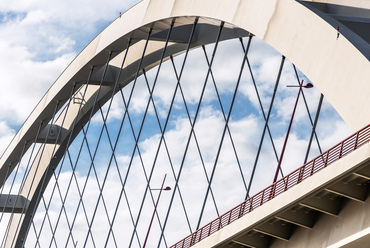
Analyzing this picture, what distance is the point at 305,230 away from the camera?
20.4 meters

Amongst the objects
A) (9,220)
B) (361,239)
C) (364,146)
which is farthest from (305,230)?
(9,220)

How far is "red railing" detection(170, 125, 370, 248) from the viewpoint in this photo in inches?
666

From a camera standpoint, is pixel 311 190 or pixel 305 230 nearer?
pixel 311 190

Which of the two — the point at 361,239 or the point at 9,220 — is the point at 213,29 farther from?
the point at 9,220

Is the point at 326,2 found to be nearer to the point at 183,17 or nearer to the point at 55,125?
the point at 183,17

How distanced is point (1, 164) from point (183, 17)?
3118 cm

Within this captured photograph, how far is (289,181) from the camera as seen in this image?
751 inches

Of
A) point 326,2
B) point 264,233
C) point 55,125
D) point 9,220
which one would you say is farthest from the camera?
point 9,220

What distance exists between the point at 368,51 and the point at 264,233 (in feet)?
19.9

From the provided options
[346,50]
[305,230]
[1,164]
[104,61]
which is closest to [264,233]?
[305,230]

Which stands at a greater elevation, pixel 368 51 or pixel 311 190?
pixel 368 51

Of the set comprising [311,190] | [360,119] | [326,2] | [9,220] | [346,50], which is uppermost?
[326,2]

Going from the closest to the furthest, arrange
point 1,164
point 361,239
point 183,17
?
point 361,239
point 183,17
point 1,164

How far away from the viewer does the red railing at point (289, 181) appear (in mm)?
16906
